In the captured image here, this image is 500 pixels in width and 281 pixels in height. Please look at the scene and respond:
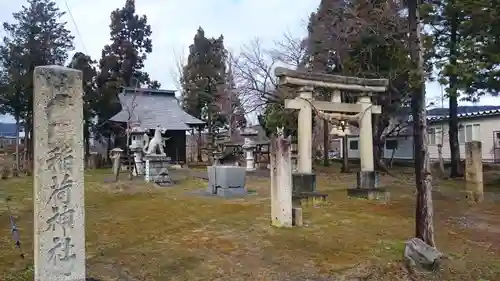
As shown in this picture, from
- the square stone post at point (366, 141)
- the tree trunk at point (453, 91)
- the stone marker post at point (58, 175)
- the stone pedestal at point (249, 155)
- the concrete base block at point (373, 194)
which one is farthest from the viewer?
the stone pedestal at point (249, 155)

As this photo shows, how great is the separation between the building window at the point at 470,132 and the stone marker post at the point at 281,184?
21.8 metres

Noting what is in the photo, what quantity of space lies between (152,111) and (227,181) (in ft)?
64.6

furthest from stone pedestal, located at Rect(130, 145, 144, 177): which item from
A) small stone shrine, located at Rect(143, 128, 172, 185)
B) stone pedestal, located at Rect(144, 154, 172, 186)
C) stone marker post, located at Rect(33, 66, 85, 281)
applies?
stone marker post, located at Rect(33, 66, 85, 281)

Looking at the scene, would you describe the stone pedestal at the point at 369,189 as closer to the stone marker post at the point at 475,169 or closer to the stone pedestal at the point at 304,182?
the stone pedestal at the point at 304,182

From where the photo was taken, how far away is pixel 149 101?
32.6m

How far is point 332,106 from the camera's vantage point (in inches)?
474

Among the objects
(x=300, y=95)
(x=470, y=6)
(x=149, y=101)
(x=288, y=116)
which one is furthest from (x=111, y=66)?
(x=470, y=6)

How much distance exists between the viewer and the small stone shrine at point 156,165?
56.7 ft

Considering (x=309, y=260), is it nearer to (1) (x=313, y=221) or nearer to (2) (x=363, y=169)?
(1) (x=313, y=221)

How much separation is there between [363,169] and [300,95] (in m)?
3.05

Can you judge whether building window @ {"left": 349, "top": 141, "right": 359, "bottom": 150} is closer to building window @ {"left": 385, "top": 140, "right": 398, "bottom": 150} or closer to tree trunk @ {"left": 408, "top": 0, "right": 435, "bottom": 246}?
building window @ {"left": 385, "top": 140, "right": 398, "bottom": 150}

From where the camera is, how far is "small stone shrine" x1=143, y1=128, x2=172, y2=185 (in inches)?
680

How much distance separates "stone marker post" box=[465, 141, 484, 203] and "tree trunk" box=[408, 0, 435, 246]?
6.64 meters

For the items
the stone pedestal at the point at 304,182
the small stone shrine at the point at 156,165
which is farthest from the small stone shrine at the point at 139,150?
the stone pedestal at the point at 304,182
